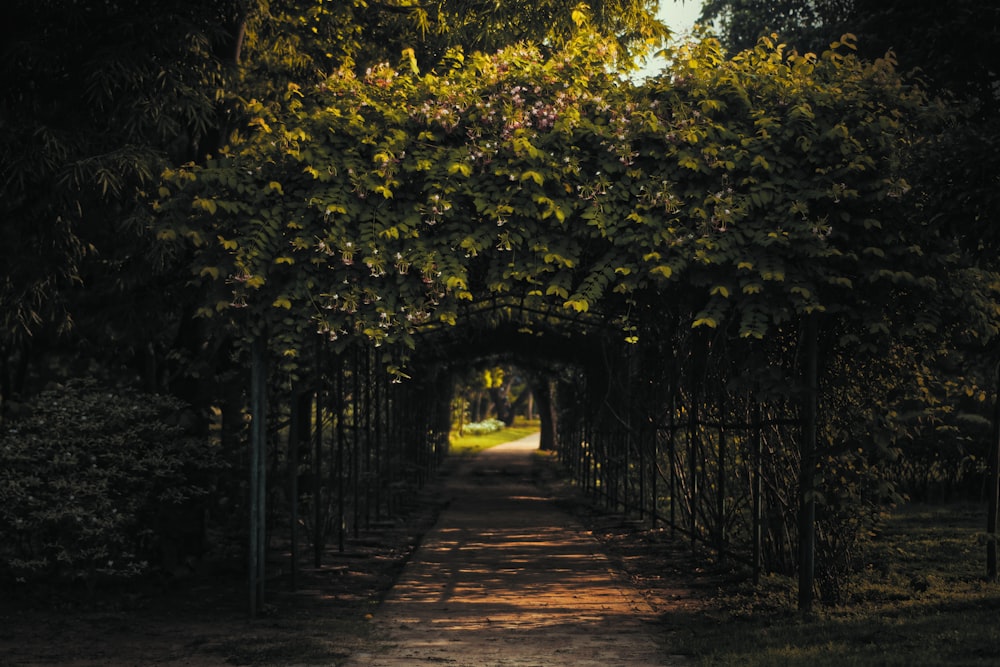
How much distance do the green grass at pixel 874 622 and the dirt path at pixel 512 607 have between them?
482 mm

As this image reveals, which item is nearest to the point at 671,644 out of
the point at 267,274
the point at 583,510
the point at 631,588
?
the point at 631,588

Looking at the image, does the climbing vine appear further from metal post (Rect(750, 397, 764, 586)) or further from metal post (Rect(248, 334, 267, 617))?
metal post (Rect(750, 397, 764, 586))

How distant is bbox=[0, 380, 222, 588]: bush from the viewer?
9.38 metres

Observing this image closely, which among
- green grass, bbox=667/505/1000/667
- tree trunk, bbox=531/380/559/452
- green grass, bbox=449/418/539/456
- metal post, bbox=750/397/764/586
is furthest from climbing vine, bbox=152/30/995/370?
green grass, bbox=449/418/539/456

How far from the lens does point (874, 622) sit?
822 centimetres

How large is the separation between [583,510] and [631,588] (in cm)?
964

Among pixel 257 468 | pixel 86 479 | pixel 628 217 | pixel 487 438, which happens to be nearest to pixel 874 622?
pixel 628 217

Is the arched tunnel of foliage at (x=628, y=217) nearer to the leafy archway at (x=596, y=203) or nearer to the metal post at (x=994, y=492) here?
the leafy archway at (x=596, y=203)

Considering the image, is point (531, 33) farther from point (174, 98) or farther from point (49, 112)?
point (49, 112)

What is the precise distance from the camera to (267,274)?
29.3 feet

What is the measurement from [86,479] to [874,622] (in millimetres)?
6451

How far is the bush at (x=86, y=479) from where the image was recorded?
938cm

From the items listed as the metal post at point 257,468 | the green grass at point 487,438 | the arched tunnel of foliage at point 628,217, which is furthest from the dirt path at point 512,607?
the green grass at point 487,438

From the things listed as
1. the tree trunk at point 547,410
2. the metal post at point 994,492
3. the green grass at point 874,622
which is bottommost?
the green grass at point 874,622
